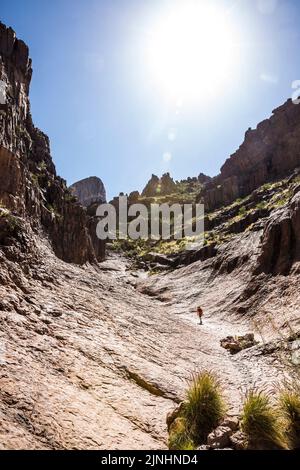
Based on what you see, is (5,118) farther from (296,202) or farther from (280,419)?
(280,419)

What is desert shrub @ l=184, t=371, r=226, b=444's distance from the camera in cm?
656

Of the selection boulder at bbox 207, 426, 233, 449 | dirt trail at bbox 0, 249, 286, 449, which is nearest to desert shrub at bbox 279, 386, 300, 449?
boulder at bbox 207, 426, 233, 449

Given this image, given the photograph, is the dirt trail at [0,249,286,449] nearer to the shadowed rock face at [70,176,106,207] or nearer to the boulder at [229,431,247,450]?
the boulder at [229,431,247,450]

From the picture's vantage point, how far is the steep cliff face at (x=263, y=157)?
293 ft

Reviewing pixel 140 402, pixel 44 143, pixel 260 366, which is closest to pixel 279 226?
pixel 260 366

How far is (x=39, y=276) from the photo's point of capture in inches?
569

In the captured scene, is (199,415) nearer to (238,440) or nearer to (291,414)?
(238,440)

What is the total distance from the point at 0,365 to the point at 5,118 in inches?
1289

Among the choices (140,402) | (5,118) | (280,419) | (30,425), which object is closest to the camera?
(30,425)

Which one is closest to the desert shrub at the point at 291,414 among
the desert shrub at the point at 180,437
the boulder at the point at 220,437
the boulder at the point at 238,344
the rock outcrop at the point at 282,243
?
the boulder at the point at 220,437

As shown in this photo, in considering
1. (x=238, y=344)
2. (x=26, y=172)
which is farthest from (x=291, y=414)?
(x=26, y=172)

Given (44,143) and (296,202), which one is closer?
(296,202)

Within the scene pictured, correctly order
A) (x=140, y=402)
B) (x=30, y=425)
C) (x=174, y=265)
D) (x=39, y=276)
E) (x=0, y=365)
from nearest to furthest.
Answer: (x=30, y=425) < (x=0, y=365) < (x=140, y=402) < (x=39, y=276) < (x=174, y=265)

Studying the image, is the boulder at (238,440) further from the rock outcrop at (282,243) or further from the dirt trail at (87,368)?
the rock outcrop at (282,243)
